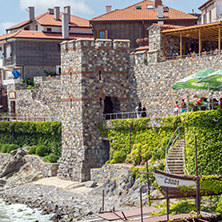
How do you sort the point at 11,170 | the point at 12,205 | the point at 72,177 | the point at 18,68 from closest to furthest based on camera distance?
the point at 12,205, the point at 72,177, the point at 11,170, the point at 18,68

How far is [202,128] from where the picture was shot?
104 feet

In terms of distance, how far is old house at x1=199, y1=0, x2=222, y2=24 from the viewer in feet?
184

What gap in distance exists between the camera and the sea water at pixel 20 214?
3575 cm

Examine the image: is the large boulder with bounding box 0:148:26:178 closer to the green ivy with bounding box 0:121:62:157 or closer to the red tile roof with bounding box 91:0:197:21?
the green ivy with bounding box 0:121:62:157

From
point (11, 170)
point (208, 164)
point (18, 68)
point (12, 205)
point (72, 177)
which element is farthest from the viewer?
point (18, 68)

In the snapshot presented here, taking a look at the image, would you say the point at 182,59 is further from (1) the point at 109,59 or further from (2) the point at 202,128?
(2) the point at 202,128

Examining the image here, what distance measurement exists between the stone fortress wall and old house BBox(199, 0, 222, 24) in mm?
13314

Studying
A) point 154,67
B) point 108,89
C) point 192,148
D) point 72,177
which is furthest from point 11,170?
point 192,148

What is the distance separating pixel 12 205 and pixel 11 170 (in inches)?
375

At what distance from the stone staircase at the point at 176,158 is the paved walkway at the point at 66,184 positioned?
8094 millimetres

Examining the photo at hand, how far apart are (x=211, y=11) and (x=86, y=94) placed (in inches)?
868

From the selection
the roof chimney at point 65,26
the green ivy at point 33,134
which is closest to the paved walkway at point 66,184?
the green ivy at point 33,134

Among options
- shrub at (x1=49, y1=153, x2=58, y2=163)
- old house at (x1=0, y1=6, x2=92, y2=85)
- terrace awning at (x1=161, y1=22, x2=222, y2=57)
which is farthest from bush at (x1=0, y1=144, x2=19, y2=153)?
terrace awning at (x1=161, y1=22, x2=222, y2=57)

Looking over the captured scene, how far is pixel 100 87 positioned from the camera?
43281mm
